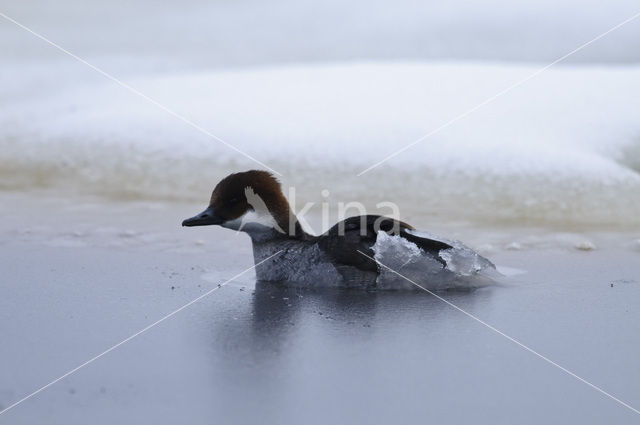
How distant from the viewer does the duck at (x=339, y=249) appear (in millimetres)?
3447

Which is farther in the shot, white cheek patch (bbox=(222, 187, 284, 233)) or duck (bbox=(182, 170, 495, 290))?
white cheek patch (bbox=(222, 187, 284, 233))

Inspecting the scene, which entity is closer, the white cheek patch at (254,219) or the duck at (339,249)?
the duck at (339,249)

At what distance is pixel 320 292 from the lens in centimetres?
347

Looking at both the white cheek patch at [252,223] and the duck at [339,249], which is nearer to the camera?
the duck at [339,249]

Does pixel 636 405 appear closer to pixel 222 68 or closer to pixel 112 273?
pixel 112 273

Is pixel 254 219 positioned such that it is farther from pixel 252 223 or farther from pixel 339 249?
pixel 339 249

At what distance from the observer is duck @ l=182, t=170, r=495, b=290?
3.45 meters

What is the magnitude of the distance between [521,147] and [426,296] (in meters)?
2.29

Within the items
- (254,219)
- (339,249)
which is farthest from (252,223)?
(339,249)

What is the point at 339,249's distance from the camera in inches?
136

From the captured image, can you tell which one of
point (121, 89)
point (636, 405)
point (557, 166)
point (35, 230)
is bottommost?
point (636, 405)

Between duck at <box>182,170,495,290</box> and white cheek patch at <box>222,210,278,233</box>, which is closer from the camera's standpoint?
duck at <box>182,170,495,290</box>

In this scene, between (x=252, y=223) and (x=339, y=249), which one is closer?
(x=339, y=249)

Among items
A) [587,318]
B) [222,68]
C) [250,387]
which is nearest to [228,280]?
[250,387]
